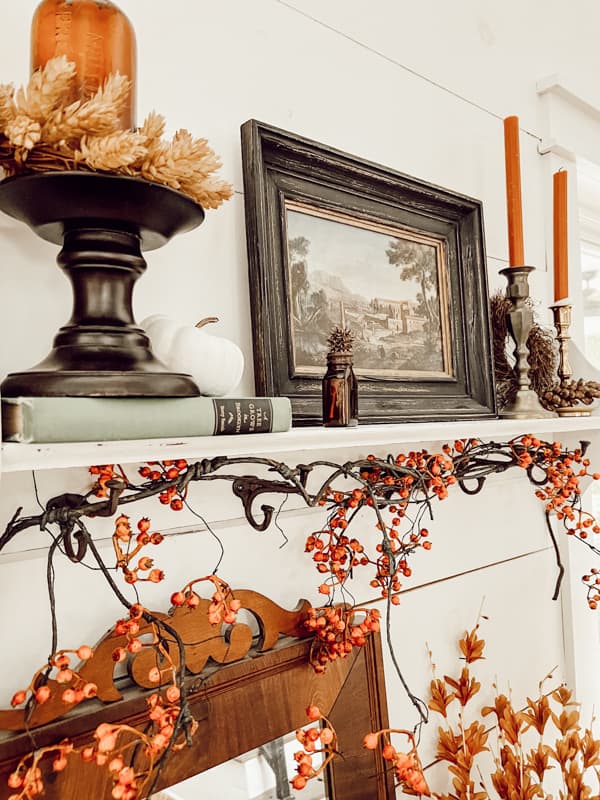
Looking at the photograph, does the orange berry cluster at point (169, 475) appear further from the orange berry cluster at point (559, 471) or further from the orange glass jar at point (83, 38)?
the orange berry cluster at point (559, 471)

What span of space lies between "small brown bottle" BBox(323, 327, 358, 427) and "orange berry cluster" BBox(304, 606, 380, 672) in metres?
0.24

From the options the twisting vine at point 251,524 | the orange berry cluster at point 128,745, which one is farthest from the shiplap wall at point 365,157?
the orange berry cluster at point 128,745

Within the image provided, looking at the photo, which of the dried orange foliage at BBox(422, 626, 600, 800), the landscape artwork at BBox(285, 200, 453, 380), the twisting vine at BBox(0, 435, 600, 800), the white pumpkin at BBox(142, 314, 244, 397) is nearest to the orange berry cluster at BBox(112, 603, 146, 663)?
the twisting vine at BBox(0, 435, 600, 800)

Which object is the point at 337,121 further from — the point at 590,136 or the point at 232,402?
the point at 590,136

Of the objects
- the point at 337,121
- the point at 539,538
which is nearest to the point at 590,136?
the point at 337,121

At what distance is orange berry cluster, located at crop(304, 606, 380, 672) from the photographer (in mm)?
773

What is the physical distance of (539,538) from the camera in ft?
4.10

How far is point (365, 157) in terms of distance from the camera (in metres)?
0.96

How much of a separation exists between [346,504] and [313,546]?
68 mm

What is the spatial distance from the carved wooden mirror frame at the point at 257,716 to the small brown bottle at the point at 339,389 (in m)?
0.27

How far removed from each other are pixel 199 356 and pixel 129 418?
0.44 feet

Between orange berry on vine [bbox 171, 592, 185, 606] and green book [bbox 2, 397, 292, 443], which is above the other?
green book [bbox 2, 397, 292, 443]

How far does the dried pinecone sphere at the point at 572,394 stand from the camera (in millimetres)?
1086

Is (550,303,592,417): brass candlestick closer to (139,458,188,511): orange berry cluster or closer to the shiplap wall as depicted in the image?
the shiplap wall
